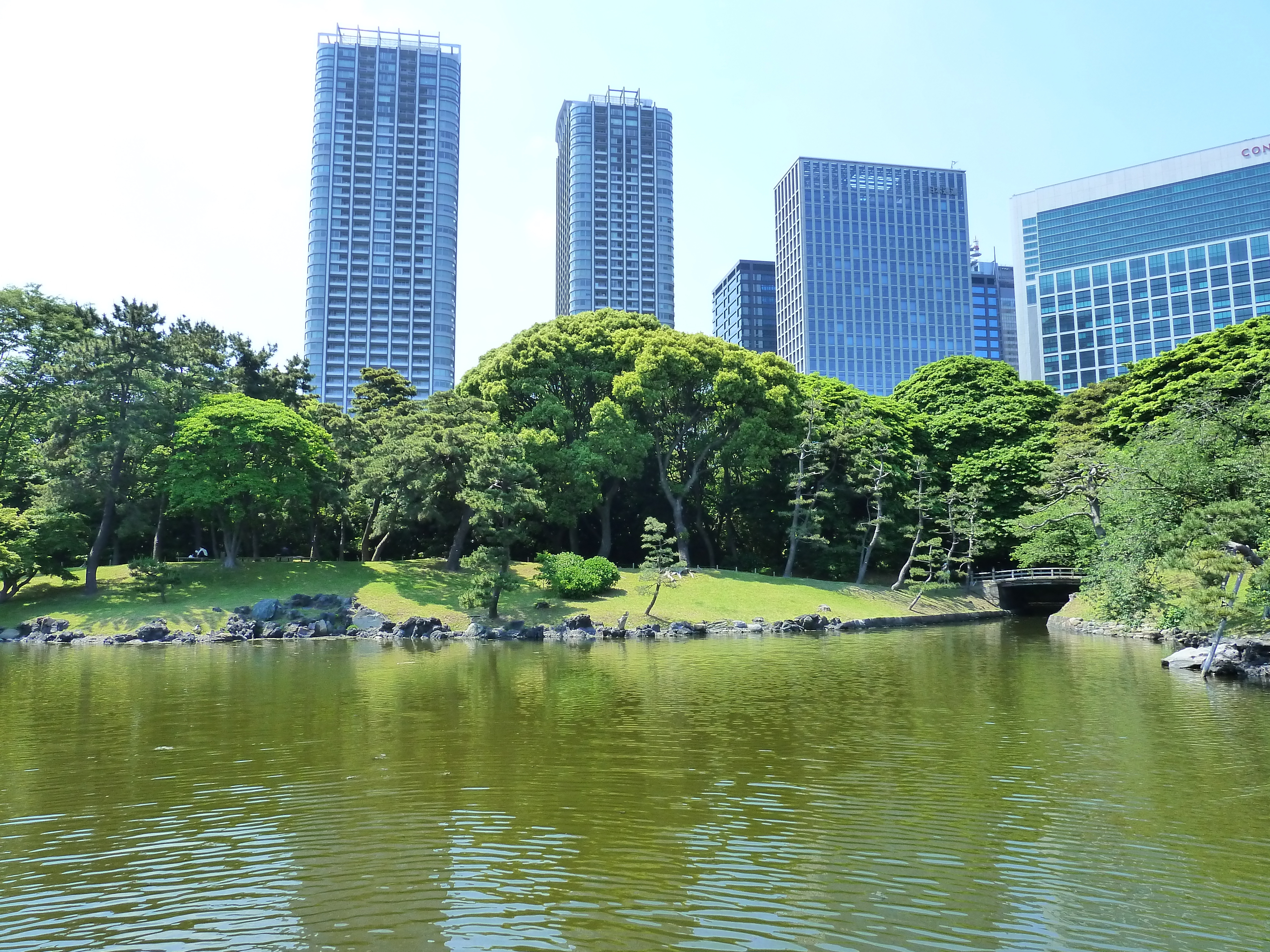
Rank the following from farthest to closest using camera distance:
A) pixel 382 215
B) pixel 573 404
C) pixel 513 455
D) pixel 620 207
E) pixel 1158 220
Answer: pixel 620 207 → pixel 382 215 → pixel 1158 220 → pixel 573 404 → pixel 513 455

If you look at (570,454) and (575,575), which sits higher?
(570,454)

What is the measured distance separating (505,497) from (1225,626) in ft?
82.3

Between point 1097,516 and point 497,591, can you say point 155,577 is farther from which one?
point 1097,516

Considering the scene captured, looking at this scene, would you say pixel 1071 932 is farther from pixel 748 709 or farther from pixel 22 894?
pixel 748 709

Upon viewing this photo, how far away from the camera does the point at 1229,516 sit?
57.7 ft

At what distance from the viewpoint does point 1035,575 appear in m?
41.4

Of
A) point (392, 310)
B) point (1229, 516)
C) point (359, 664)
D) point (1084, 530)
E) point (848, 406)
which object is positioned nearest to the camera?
point (1229, 516)

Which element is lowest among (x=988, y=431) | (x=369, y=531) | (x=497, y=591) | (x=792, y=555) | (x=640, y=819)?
(x=640, y=819)

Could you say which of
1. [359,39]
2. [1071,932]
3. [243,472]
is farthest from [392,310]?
[1071,932]

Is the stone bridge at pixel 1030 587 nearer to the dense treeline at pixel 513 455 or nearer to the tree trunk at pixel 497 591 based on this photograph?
the dense treeline at pixel 513 455

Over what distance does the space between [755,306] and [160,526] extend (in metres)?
126

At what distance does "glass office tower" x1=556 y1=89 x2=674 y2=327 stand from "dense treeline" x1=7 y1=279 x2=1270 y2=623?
81.4 metres

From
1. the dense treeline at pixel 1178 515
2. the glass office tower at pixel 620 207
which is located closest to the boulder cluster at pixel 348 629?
the dense treeline at pixel 1178 515

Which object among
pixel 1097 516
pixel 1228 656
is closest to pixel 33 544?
pixel 1228 656
